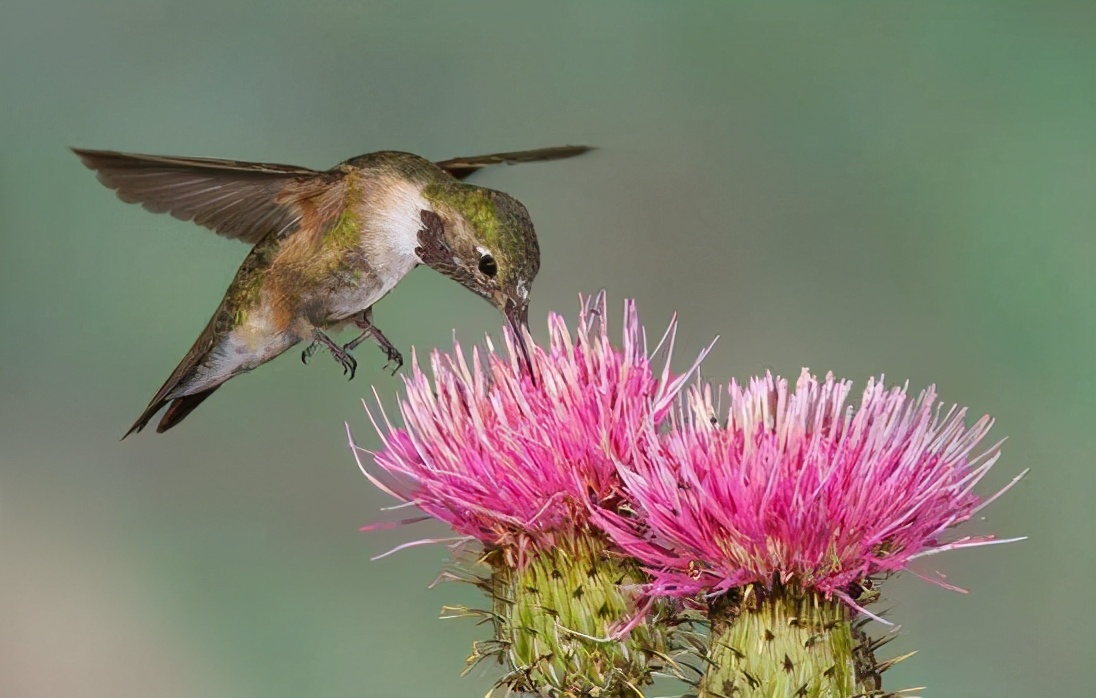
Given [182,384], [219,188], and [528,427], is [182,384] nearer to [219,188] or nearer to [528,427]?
[219,188]

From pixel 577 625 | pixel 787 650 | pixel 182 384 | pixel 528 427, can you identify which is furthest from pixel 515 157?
pixel 787 650

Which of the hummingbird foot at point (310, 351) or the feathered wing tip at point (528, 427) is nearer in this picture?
the feathered wing tip at point (528, 427)

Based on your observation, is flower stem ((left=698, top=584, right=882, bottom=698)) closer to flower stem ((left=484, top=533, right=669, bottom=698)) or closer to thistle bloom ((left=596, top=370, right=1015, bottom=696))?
thistle bloom ((left=596, top=370, right=1015, bottom=696))

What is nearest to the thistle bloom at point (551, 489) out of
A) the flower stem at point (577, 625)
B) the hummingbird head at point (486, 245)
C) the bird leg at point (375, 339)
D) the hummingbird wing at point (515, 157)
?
the flower stem at point (577, 625)

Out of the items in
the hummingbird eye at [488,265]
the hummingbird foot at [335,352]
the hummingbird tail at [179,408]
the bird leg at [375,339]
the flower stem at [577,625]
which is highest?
the hummingbird eye at [488,265]

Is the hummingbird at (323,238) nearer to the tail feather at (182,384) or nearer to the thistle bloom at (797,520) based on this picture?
the tail feather at (182,384)

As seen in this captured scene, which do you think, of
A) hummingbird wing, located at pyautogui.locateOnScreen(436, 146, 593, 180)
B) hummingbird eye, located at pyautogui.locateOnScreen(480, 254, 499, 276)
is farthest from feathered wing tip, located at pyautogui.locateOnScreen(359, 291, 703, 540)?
hummingbird wing, located at pyautogui.locateOnScreen(436, 146, 593, 180)

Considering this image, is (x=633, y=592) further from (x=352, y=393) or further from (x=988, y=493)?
(x=352, y=393)
